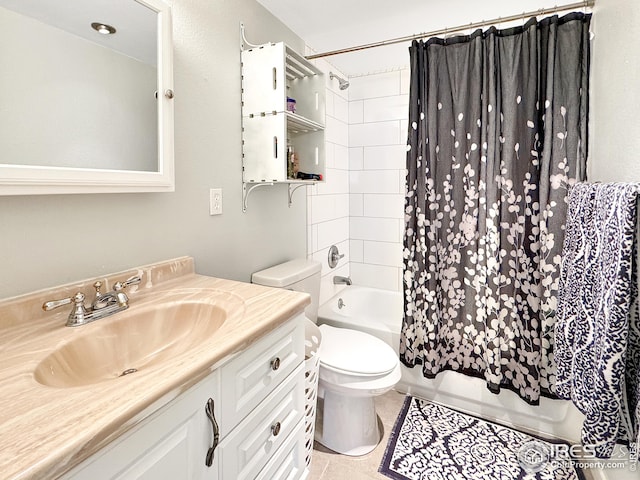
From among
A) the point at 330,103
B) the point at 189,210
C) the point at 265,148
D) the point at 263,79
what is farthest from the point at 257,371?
the point at 330,103

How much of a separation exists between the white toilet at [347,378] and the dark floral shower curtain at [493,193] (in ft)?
1.47

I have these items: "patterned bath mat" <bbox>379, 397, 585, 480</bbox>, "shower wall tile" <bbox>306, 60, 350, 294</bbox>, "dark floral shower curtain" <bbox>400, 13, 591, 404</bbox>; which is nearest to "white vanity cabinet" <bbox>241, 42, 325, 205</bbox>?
"shower wall tile" <bbox>306, 60, 350, 294</bbox>

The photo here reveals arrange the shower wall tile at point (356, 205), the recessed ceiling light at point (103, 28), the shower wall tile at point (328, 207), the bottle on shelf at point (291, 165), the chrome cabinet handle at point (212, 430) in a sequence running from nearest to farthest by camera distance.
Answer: the chrome cabinet handle at point (212, 430), the recessed ceiling light at point (103, 28), the bottle on shelf at point (291, 165), the shower wall tile at point (328, 207), the shower wall tile at point (356, 205)

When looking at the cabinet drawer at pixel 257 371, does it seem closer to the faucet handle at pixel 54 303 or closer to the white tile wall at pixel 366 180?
the faucet handle at pixel 54 303

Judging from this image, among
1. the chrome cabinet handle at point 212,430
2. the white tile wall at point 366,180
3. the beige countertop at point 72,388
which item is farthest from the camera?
the white tile wall at point 366,180

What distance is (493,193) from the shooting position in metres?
1.74

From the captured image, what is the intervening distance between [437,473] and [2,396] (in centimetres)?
166

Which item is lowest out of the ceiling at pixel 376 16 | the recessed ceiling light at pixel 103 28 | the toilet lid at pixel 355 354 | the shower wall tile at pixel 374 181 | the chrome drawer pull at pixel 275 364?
the toilet lid at pixel 355 354

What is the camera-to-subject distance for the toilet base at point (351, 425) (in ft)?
5.45

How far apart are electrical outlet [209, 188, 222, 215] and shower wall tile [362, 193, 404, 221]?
4.94ft

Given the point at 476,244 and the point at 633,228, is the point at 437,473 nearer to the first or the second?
the point at 476,244

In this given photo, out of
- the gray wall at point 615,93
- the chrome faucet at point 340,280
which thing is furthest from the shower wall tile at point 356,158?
the gray wall at point 615,93

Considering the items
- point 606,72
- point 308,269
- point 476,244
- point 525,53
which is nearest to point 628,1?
point 606,72

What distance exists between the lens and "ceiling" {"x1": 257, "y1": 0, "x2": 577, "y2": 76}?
168 centimetres
